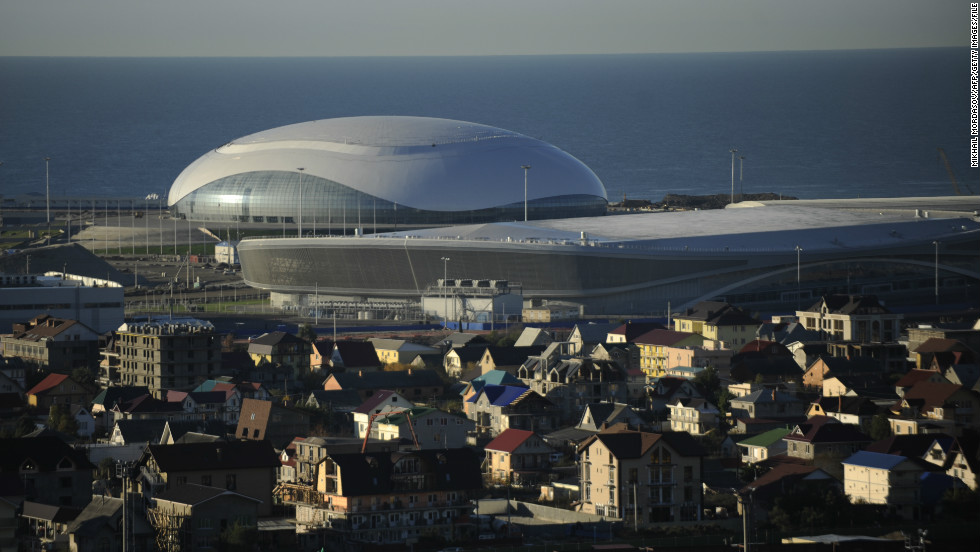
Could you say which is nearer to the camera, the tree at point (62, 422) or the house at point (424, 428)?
the house at point (424, 428)

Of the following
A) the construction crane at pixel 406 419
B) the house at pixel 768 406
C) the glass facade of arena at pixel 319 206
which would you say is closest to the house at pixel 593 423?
the construction crane at pixel 406 419

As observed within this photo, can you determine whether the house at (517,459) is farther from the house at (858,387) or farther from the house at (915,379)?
the house at (915,379)

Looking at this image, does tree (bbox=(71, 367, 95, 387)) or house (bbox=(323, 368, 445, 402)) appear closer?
tree (bbox=(71, 367, 95, 387))

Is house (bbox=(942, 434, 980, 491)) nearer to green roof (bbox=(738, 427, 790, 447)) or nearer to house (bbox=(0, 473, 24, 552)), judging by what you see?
green roof (bbox=(738, 427, 790, 447))

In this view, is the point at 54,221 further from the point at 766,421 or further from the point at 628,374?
the point at 766,421

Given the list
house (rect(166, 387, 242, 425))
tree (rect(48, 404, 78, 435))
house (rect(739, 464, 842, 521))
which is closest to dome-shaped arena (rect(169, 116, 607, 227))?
house (rect(166, 387, 242, 425))

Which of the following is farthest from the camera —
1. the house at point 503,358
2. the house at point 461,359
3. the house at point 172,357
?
the house at point 461,359
